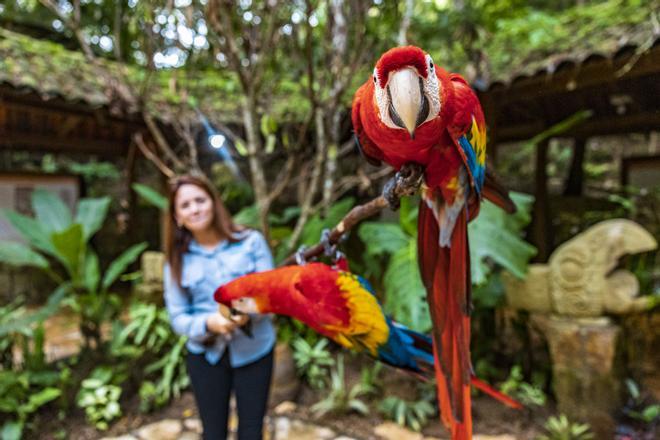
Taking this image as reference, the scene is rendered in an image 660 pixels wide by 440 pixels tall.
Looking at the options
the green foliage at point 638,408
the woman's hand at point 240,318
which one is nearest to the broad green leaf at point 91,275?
the woman's hand at point 240,318

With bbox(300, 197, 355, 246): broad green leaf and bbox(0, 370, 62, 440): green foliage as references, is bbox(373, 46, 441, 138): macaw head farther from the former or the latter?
bbox(0, 370, 62, 440): green foliage

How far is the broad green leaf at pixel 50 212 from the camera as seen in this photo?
2.29 meters

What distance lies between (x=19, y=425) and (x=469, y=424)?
6.56 ft

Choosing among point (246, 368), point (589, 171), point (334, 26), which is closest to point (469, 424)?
point (246, 368)

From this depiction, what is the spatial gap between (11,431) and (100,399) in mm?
324

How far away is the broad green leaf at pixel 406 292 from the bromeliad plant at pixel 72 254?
4.62ft

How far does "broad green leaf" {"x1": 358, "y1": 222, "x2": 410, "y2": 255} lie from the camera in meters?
1.82

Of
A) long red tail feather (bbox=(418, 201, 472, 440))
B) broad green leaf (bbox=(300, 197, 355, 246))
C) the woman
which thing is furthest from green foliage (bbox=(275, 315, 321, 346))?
long red tail feather (bbox=(418, 201, 472, 440))

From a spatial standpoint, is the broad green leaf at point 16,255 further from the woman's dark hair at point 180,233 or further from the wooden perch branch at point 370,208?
the wooden perch branch at point 370,208

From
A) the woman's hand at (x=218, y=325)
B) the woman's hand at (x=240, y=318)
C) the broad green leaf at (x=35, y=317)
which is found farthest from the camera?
the broad green leaf at (x=35, y=317)

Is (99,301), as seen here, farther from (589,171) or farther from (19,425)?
(589,171)

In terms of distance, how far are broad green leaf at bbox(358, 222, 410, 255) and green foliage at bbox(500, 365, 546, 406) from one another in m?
0.81

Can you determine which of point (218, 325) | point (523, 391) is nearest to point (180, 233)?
point (218, 325)

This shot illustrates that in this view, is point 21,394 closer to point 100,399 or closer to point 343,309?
point 100,399
